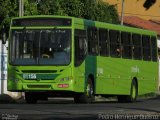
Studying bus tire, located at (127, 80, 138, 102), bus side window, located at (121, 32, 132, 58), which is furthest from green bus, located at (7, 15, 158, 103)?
bus tire, located at (127, 80, 138, 102)

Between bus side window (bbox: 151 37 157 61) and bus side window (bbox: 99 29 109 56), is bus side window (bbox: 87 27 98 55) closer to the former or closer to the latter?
bus side window (bbox: 99 29 109 56)

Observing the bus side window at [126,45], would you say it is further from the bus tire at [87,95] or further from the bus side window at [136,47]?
the bus tire at [87,95]

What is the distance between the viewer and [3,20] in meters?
33.8

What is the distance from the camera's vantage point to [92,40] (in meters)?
26.1

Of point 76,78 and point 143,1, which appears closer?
point 143,1

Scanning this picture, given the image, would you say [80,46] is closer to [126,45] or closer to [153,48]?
[126,45]

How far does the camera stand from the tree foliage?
117ft

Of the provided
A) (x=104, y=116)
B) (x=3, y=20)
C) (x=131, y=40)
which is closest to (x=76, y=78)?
(x=131, y=40)

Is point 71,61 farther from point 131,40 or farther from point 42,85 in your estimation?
point 131,40

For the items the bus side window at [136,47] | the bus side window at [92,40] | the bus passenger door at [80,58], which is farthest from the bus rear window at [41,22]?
the bus side window at [136,47]

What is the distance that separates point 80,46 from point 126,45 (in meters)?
4.31

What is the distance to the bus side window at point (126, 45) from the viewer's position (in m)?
28.9

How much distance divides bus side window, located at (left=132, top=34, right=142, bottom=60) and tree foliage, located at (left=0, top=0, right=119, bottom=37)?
263 inches

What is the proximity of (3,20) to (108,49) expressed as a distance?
812cm
